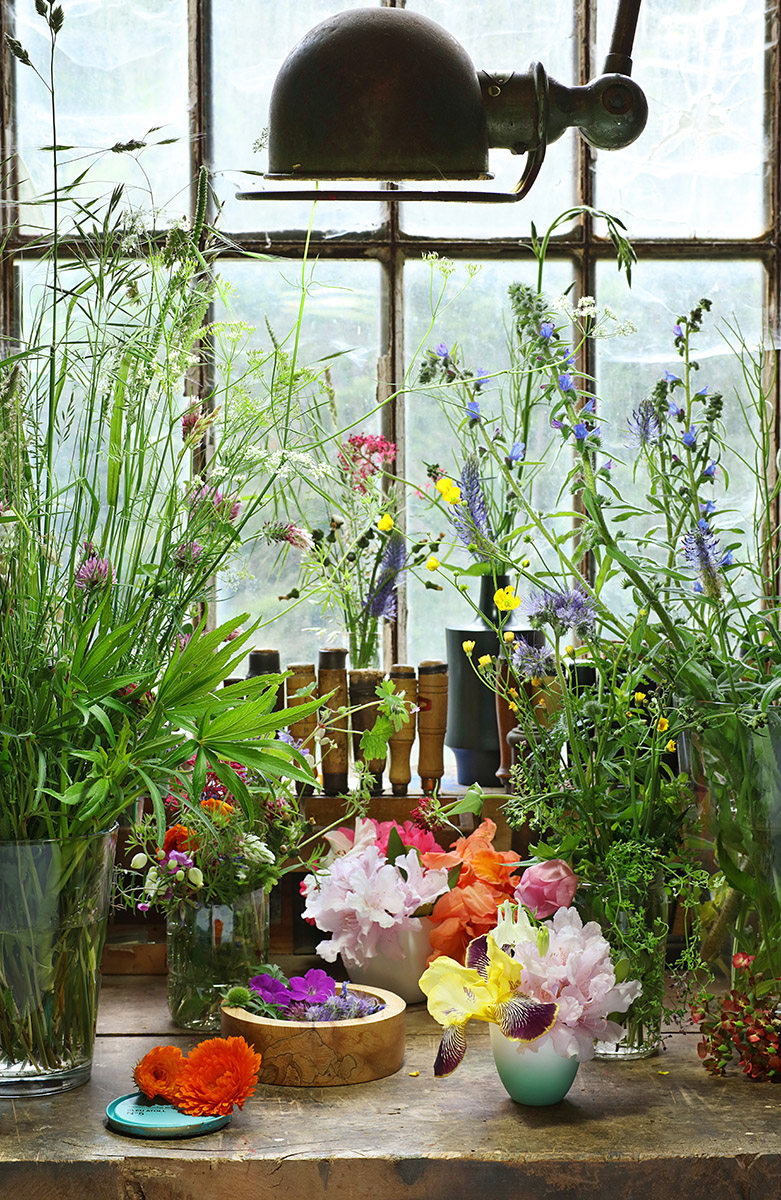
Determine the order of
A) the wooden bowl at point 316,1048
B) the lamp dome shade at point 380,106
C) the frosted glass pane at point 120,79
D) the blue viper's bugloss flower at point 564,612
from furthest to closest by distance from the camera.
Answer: the frosted glass pane at point 120,79 → the blue viper's bugloss flower at point 564,612 → the wooden bowl at point 316,1048 → the lamp dome shade at point 380,106

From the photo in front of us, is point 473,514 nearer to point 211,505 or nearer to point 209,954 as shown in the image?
point 211,505

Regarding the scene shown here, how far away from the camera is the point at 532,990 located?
1.05 meters

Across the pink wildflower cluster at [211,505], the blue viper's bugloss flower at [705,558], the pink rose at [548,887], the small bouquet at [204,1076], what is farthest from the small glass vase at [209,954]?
the blue viper's bugloss flower at [705,558]

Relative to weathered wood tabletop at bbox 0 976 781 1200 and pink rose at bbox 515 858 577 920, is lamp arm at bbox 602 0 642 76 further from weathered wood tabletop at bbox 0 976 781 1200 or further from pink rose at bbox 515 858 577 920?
weathered wood tabletop at bbox 0 976 781 1200

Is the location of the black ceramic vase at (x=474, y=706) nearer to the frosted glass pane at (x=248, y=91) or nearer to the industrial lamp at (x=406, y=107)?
the frosted glass pane at (x=248, y=91)

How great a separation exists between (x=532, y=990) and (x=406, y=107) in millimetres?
729

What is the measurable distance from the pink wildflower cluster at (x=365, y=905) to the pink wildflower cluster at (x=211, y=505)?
1.31 ft

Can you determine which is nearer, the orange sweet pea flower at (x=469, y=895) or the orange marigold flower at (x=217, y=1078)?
the orange marigold flower at (x=217, y=1078)

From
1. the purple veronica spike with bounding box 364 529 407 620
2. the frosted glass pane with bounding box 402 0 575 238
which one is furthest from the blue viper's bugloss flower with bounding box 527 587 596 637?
the frosted glass pane with bounding box 402 0 575 238

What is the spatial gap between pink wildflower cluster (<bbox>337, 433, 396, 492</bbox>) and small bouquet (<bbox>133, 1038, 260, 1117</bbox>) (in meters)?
0.79

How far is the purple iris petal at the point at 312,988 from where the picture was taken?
1.13 m

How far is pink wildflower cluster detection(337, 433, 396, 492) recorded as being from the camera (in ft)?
5.15

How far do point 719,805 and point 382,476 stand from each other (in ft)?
2.39

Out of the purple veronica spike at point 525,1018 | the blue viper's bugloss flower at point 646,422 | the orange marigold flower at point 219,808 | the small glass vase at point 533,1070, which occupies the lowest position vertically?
the small glass vase at point 533,1070
